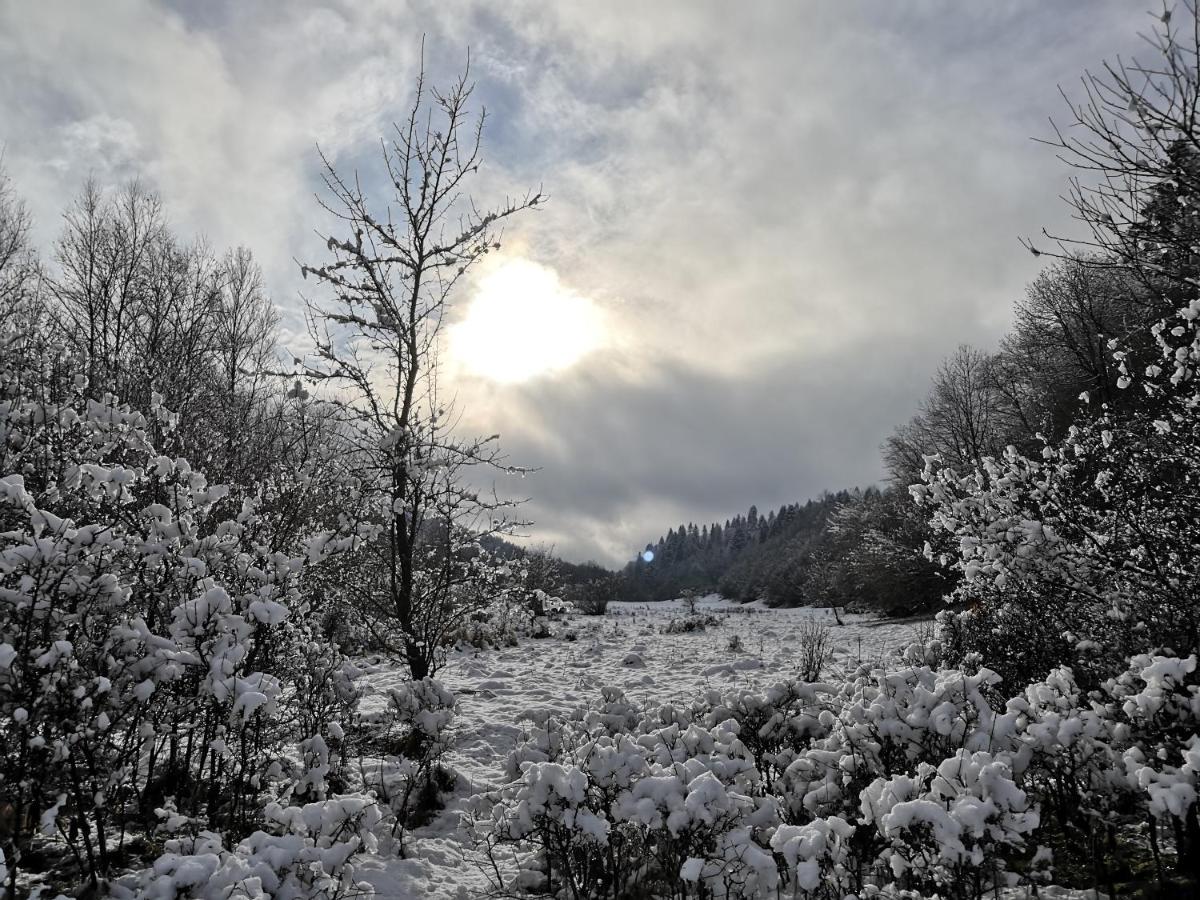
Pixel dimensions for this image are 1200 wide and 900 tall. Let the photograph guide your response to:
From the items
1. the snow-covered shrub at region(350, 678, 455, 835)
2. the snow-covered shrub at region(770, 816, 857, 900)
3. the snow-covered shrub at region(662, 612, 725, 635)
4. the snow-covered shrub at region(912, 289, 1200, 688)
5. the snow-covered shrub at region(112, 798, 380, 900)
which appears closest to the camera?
the snow-covered shrub at region(112, 798, 380, 900)

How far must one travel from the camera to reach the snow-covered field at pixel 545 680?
4.03 m

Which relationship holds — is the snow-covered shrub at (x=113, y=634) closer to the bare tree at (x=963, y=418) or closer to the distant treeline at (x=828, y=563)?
the distant treeline at (x=828, y=563)

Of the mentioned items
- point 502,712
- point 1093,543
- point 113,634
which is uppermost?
point 1093,543

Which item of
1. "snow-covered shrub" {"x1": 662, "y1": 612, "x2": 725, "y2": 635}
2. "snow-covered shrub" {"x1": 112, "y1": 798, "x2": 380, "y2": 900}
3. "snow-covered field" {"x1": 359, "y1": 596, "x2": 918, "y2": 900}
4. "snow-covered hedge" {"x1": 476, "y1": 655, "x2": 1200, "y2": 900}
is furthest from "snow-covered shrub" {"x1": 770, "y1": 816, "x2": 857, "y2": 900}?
"snow-covered shrub" {"x1": 662, "y1": 612, "x2": 725, "y2": 635}

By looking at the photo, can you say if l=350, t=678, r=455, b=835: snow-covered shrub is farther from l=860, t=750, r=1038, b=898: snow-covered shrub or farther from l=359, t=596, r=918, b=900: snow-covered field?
l=860, t=750, r=1038, b=898: snow-covered shrub

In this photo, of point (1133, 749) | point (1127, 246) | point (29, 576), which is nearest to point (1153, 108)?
point (1127, 246)

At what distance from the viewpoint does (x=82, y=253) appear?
1399cm

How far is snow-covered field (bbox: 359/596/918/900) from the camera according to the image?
13.2 ft

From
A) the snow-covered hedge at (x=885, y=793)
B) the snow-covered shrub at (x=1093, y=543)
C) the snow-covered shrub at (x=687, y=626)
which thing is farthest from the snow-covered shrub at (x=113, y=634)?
the snow-covered shrub at (x=687, y=626)

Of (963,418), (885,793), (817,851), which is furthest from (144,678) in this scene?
(963,418)

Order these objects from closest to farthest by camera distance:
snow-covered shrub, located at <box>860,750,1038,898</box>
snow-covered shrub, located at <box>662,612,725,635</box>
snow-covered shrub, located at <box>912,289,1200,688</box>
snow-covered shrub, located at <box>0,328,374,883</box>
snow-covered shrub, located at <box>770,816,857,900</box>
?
snow-covered shrub, located at <box>860,750,1038,898</box>
snow-covered shrub, located at <box>770,816,857,900</box>
snow-covered shrub, located at <box>0,328,374,883</box>
snow-covered shrub, located at <box>912,289,1200,688</box>
snow-covered shrub, located at <box>662,612,725,635</box>

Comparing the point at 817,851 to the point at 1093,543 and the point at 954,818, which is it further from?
the point at 1093,543

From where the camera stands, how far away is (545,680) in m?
10.4

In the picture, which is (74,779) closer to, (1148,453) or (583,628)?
(1148,453)
